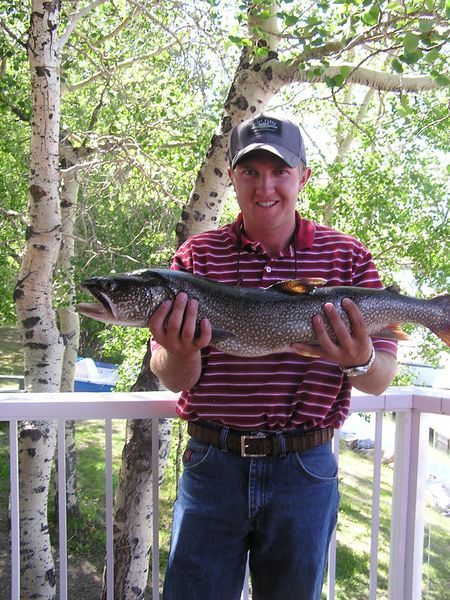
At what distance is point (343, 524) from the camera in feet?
43.2

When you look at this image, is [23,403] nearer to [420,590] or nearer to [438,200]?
[420,590]

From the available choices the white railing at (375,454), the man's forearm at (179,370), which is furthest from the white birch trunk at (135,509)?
the man's forearm at (179,370)

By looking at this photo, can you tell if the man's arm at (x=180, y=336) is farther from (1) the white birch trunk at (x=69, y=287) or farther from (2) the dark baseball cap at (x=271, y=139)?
(1) the white birch trunk at (x=69, y=287)

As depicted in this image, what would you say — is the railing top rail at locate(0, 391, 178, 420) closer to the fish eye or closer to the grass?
the fish eye

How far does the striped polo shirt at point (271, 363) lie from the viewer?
2.11m

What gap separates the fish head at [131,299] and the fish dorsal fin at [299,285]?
0.41 meters

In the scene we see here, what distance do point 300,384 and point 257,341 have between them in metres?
0.22

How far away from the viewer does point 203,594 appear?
83.0 inches

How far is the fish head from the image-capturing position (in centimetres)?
213

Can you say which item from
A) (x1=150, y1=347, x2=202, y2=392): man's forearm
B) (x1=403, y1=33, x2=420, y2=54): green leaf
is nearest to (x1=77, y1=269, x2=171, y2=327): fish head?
(x1=150, y1=347, x2=202, y2=392): man's forearm

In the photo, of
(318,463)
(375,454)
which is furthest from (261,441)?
(375,454)

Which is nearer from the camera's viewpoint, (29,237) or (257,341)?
(257,341)

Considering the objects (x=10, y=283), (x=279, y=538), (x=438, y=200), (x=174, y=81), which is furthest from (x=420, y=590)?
(x=10, y=283)

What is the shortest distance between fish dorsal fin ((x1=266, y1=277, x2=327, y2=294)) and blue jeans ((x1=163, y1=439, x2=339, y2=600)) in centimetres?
59
